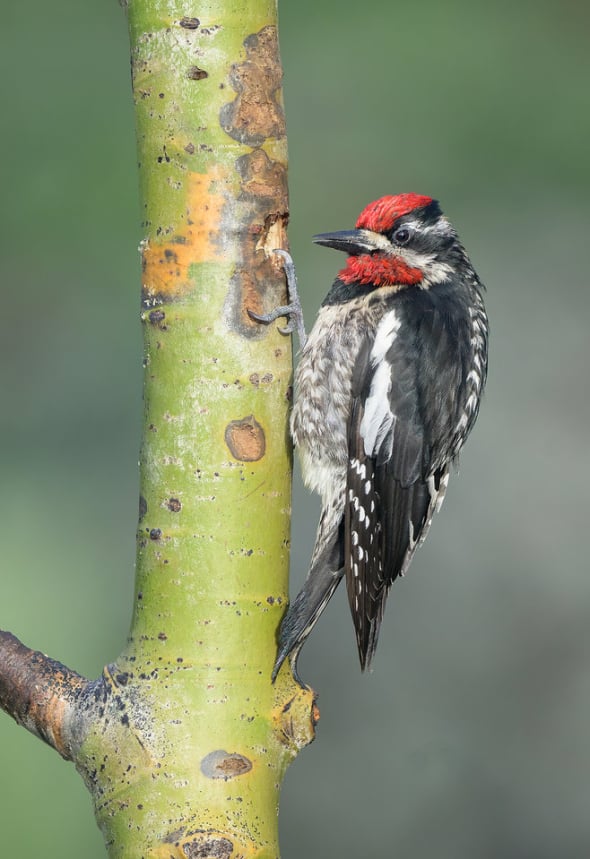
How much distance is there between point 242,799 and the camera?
1560 millimetres

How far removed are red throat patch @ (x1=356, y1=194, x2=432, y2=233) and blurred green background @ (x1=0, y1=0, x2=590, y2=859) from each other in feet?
4.29

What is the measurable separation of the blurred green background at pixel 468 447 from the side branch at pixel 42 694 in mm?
1947

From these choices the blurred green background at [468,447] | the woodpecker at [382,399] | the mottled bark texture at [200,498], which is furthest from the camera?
the blurred green background at [468,447]

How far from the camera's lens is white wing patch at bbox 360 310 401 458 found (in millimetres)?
2305

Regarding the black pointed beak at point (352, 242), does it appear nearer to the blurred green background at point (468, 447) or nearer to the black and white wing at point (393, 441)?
the black and white wing at point (393, 441)

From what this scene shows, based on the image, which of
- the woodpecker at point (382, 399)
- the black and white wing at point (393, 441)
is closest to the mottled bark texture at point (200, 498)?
the woodpecker at point (382, 399)

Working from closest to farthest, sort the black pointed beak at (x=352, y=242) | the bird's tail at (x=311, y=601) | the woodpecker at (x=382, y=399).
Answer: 1. the bird's tail at (x=311, y=601)
2. the woodpecker at (x=382, y=399)
3. the black pointed beak at (x=352, y=242)

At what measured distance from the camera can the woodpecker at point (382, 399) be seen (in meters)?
2.27

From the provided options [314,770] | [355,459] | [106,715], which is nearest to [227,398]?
[106,715]

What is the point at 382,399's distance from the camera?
2.32 m

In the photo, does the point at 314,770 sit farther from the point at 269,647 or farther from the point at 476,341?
the point at 269,647

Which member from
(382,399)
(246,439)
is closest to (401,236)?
(382,399)

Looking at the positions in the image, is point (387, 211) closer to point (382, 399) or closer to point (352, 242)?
point (352, 242)

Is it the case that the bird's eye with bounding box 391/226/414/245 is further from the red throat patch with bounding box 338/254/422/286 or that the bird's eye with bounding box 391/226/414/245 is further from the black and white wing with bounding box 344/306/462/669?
the black and white wing with bounding box 344/306/462/669
